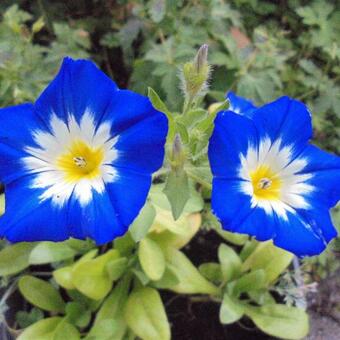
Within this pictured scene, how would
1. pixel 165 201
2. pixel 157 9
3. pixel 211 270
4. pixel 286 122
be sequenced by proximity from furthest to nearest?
pixel 157 9 < pixel 211 270 < pixel 165 201 < pixel 286 122

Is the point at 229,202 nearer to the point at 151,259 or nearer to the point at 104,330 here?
the point at 151,259

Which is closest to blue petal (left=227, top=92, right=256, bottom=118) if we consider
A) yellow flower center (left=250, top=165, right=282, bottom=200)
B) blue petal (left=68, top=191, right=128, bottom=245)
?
yellow flower center (left=250, top=165, right=282, bottom=200)

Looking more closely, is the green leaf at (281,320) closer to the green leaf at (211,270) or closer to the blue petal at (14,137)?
the green leaf at (211,270)

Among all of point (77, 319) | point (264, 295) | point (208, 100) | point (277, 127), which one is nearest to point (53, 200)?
point (277, 127)

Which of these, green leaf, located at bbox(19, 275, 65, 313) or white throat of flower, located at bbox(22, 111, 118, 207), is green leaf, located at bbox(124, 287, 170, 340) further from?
white throat of flower, located at bbox(22, 111, 118, 207)

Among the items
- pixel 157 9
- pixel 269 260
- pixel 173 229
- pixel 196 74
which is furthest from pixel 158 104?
pixel 157 9

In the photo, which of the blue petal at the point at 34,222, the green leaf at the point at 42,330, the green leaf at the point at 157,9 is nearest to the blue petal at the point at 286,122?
the blue petal at the point at 34,222
